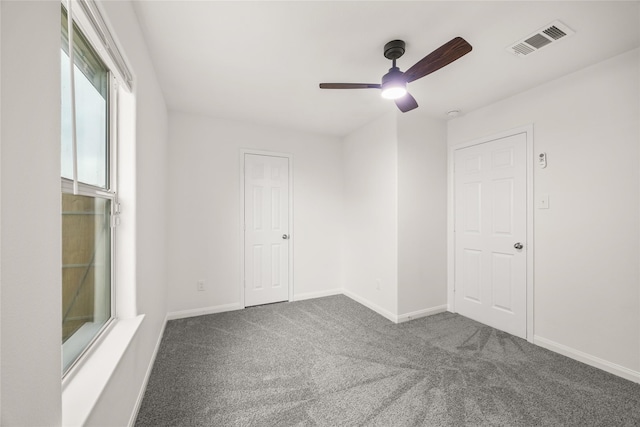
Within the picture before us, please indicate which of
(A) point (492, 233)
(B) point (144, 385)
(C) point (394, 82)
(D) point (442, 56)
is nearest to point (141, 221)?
(B) point (144, 385)

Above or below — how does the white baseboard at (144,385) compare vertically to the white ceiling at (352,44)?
below

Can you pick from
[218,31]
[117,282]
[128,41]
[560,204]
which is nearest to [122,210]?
[117,282]

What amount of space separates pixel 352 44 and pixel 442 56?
25.6 inches

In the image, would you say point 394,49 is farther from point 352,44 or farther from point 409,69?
point 352,44

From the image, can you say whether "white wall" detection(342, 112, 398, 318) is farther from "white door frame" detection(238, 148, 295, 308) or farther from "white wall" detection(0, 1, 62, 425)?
"white wall" detection(0, 1, 62, 425)

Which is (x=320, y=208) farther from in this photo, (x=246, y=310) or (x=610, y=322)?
(x=610, y=322)

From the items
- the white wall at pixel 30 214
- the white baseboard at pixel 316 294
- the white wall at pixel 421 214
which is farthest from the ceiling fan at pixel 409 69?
the white baseboard at pixel 316 294

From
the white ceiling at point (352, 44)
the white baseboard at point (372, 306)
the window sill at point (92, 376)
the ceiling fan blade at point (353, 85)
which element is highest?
the white ceiling at point (352, 44)

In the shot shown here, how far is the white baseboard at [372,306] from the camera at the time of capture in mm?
3182

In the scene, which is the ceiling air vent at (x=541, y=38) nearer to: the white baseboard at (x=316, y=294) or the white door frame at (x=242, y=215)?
the white door frame at (x=242, y=215)

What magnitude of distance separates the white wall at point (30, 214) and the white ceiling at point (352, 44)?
4.11 feet

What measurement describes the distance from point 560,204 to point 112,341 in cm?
349

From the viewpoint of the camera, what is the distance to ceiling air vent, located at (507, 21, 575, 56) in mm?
1760

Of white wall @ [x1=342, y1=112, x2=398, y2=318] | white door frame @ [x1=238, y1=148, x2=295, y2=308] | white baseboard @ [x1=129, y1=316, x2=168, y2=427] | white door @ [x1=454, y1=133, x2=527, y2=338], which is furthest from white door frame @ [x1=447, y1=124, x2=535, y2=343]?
white baseboard @ [x1=129, y1=316, x2=168, y2=427]
